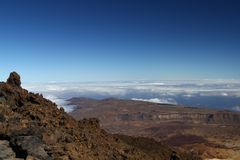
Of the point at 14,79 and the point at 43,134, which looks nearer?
the point at 43,134

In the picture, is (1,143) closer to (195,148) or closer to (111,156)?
(111,156)

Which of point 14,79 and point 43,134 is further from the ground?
point 14,79

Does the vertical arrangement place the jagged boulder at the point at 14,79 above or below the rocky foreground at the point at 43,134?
above

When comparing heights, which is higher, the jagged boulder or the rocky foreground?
the jagged boulder

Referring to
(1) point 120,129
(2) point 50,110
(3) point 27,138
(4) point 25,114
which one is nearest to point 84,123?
(2) point 50,110

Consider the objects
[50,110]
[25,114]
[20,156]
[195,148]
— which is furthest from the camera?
[195,148]

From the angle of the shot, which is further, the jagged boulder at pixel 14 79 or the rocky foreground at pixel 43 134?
the jagged boulder at pixel 14 79

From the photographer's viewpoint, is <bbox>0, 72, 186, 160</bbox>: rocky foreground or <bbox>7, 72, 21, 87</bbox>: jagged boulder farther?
<bbox>7, 72, 21, 87</bbox>: jagged boulder

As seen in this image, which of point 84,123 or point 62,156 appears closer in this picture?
point 62,156
